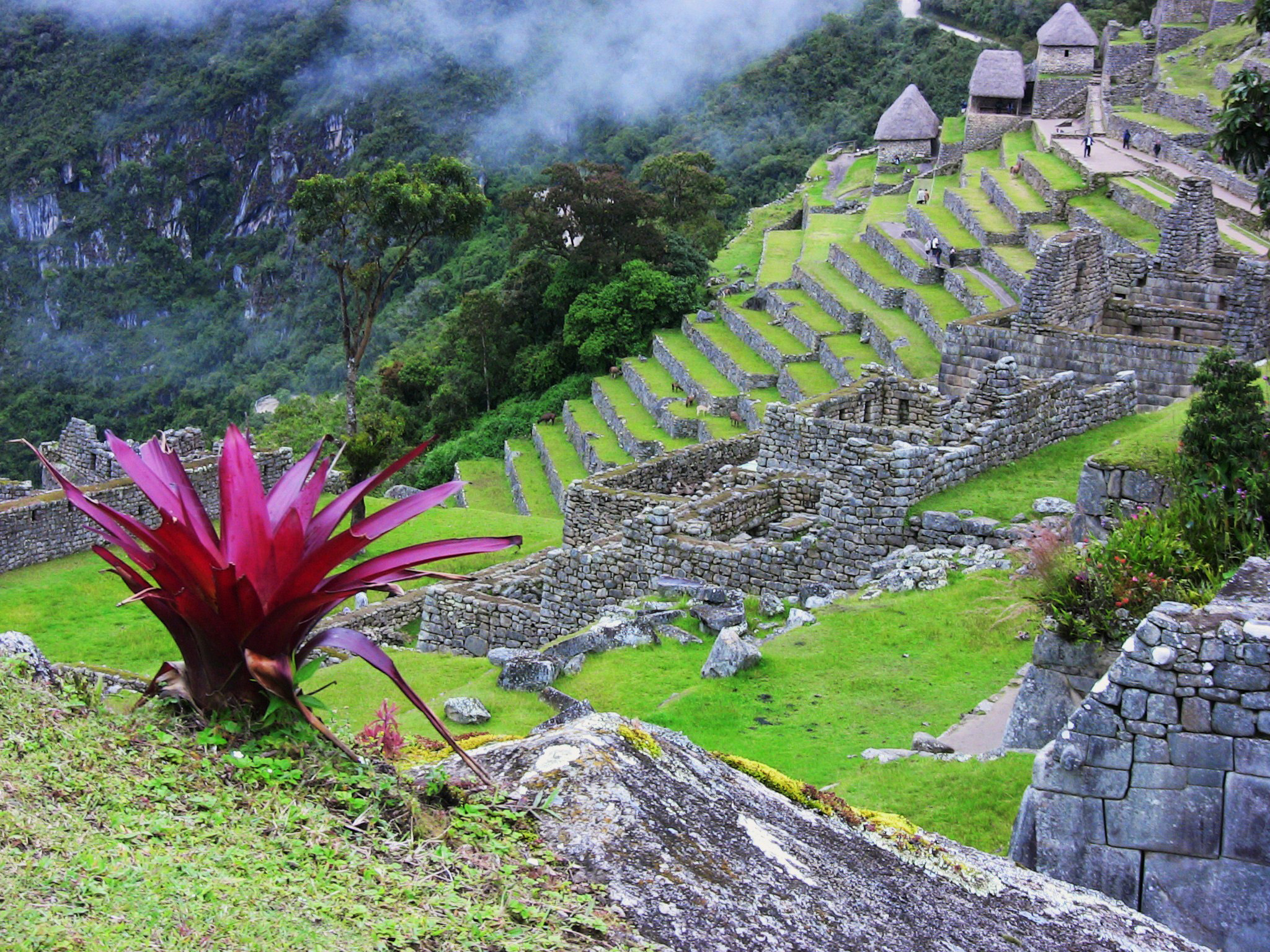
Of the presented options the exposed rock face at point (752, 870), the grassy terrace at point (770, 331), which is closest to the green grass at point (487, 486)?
the grassy terrace at point (770, 331)

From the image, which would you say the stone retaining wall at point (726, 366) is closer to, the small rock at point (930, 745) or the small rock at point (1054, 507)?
the small rock at point (1054, 507)

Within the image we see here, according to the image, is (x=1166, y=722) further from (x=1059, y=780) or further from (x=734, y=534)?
(x=734, y=534)

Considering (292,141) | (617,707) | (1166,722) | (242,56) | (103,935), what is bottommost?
(617,707)

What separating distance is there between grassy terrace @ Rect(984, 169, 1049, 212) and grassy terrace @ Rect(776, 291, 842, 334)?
5.59m

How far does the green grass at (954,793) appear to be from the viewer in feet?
20.4

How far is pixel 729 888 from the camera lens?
3336mm

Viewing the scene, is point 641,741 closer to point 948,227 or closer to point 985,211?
point 948,227

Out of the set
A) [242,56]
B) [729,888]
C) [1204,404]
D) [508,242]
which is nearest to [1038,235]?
[1204,404]

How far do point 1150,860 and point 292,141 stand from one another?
134 metres

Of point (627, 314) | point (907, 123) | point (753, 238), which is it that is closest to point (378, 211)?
point (627, 314)

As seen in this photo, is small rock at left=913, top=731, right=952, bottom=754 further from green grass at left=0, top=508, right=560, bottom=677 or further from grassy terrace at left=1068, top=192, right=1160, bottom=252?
grassy terrace at left=1068, top=192, right=1160, bottom=252

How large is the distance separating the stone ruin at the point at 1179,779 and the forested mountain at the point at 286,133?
57.3m

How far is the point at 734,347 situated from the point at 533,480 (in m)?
6.02

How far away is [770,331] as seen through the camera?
32.6 meters
